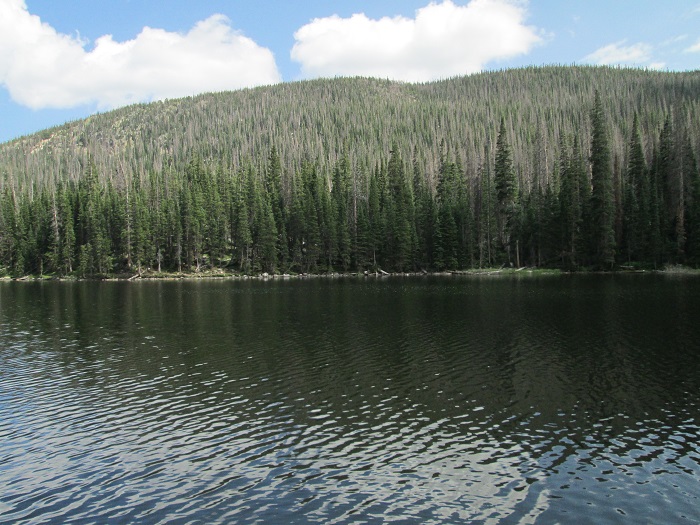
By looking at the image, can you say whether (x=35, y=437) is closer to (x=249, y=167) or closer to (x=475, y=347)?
(x=475, y=347)

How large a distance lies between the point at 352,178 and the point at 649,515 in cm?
12383

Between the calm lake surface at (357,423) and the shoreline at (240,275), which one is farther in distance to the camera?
the shoreline at (240,275)

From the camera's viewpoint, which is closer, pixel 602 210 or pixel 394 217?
pixel 602 210

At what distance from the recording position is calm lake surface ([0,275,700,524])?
11727mm

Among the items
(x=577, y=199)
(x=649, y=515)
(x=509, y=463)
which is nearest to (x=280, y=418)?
(x=509, y=463)

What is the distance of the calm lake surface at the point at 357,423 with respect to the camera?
11.7 m

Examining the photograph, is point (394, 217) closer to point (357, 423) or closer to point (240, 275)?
point (240, 275)

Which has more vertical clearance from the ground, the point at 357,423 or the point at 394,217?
the point at 394,217

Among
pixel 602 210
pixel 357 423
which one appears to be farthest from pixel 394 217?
pixel 357 423

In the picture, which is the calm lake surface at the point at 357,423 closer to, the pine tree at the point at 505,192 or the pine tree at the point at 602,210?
the pine tree at the point at 602,210

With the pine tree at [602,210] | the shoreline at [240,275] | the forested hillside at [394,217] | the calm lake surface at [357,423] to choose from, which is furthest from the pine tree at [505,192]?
the calm lake surface at [357,423]

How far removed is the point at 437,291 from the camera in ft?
213

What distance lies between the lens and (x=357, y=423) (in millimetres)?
17219

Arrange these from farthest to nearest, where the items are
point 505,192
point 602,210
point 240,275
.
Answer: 1. point 240,275
2. point 505,192
3. point 602,210
